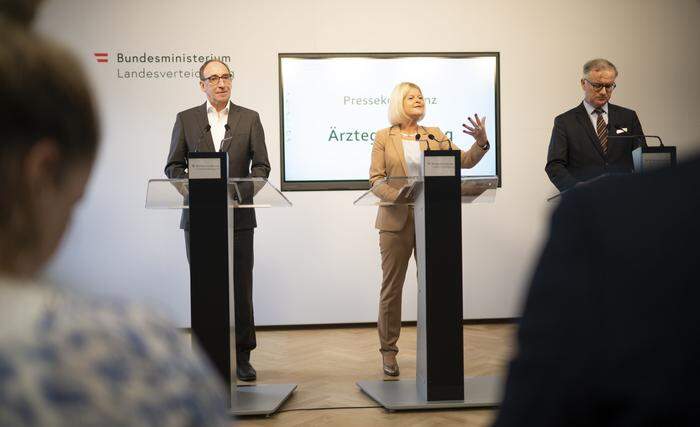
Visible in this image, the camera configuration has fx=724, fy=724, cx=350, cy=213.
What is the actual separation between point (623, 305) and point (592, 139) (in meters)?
4.45

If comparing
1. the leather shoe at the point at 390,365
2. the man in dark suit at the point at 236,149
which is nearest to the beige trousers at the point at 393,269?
the leather shoe at the point at 390,365

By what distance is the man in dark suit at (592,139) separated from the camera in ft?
15.3

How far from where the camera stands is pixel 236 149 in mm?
4559

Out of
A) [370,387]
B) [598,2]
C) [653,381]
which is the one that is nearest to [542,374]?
[653,381]

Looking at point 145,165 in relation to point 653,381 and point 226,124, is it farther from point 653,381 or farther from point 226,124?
point 653,381

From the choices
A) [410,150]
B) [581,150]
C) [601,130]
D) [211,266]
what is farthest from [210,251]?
[601,130]

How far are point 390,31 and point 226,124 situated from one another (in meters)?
2.58

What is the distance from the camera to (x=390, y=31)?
653cm

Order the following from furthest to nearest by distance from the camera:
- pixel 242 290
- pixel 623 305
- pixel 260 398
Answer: pixel 242 290 → pixel 260 398 → pixel 623 305

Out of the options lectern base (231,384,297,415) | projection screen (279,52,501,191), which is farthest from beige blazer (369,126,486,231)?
projection screen (279,52,501,191)

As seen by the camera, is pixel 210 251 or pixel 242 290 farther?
pixel 242 290

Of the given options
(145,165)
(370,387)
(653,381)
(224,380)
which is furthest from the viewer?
(145,165)

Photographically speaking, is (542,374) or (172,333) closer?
(542,374)

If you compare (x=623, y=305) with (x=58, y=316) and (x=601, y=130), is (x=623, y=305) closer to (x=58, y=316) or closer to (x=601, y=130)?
(x=58, y=316)
